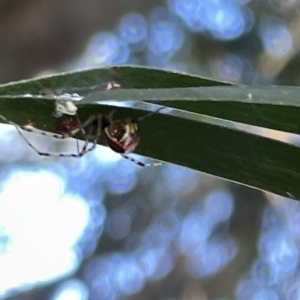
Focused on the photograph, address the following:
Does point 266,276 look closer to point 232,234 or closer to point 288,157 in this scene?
point 232,234

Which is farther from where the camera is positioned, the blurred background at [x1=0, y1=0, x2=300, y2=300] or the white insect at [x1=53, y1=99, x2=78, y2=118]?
the blurred background at [x1=0, y1=0, x2=300, y2=300]

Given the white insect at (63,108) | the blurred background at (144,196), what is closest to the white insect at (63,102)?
the white insect at (63,108)

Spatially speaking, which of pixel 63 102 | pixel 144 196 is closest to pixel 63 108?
pixel 63 102

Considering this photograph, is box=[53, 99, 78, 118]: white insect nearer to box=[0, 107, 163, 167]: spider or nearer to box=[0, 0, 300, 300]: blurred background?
box=[0, 107, 163, 167]: spider

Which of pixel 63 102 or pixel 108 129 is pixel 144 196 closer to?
pixel 108 129

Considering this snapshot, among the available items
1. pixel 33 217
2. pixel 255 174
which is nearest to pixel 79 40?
pixel 33 217

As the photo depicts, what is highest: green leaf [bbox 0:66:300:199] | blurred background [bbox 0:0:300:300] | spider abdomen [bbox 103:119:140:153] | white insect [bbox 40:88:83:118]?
blurred background [bbox 0:0:300:300]

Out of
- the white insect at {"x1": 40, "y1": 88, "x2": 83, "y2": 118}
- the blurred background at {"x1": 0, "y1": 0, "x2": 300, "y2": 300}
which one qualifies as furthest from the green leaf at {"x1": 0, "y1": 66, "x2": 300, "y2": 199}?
the blurred background at {"x1": 0, "y1": 0, "x2": 300, "y2": 300}
